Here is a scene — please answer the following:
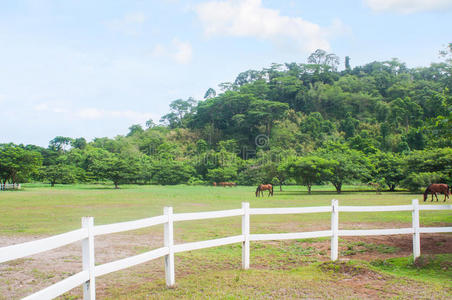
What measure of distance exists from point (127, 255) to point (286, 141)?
64.7m

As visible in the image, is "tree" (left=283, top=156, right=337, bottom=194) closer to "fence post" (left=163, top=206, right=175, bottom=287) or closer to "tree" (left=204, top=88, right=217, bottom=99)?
"fence post" (left=163, top=206, right=175, bottom=287)

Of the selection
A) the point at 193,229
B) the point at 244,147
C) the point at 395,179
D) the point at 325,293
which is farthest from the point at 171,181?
the point at 325,293

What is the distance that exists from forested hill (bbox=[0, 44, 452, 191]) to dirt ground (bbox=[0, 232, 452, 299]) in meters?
26.9

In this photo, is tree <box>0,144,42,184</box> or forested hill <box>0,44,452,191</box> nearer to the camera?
forested hill <box>0,44,452,191</box>

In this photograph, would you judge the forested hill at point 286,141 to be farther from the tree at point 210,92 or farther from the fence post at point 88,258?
the fence post at point 88,258

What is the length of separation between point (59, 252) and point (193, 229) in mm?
5058

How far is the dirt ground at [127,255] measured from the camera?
6.88m

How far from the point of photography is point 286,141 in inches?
2864

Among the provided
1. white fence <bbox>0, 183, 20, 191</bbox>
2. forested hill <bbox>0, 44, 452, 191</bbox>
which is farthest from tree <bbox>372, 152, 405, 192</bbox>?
white fence <bbox>0, 183, 20, 191</bbox>

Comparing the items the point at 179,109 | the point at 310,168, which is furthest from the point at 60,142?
the point at 310,168

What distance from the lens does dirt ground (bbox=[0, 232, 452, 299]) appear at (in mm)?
6875

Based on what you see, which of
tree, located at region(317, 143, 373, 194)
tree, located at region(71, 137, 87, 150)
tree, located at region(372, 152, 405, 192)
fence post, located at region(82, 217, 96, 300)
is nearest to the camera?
fence post, located at region(82, 217, 96, 300)

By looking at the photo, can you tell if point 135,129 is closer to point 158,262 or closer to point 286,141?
point 286,141

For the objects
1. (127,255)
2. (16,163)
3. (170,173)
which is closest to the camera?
(127,255)
